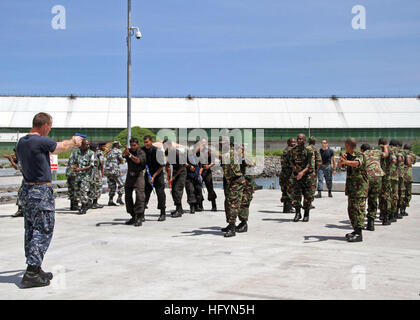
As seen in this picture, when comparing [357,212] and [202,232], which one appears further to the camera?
[202,232]

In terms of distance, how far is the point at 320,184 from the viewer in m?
17.9

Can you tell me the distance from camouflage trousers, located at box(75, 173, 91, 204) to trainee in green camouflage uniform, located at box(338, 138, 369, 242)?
7.10 m

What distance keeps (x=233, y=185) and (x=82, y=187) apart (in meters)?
5.51

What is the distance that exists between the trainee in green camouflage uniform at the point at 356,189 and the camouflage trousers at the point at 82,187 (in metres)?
7.10

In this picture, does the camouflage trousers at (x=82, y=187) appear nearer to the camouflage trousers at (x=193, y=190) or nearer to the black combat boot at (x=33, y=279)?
the camouflage trousers at (x=193, y=190)

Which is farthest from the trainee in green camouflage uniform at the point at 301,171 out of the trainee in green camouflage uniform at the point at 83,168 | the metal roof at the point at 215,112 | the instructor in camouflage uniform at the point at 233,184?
the metal roof at the point at 215,112

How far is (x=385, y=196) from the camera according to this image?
1109 centimetres

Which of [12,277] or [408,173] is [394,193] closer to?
[408,173]

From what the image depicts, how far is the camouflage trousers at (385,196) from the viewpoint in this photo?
36.4ft

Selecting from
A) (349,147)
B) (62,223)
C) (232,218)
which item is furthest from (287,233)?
(62,223)

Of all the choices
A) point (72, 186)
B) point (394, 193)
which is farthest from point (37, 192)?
point (394, 193)

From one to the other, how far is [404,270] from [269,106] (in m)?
71.9

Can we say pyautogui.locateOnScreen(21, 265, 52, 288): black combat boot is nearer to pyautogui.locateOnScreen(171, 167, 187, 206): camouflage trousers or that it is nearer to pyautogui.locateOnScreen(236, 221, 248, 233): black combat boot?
pyautogui.locateOnScreen(236, 221, 248, 233): black combat boot

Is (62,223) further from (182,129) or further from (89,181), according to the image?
(182,129)
